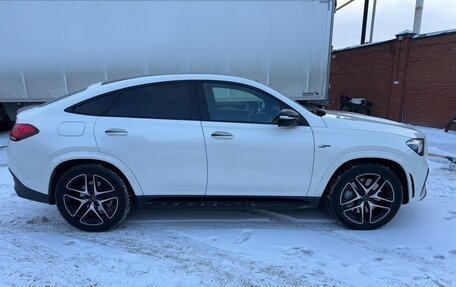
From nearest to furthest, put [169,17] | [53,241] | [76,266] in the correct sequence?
[76,266] < [53,241] < [169,17]

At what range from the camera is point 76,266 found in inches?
118

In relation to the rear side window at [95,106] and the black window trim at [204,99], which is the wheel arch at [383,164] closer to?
the black window trim at [204,99]

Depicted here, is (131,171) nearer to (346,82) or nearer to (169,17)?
(169,17)

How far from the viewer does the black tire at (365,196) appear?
3537 millimetres

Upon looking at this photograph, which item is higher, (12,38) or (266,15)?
(266,15)

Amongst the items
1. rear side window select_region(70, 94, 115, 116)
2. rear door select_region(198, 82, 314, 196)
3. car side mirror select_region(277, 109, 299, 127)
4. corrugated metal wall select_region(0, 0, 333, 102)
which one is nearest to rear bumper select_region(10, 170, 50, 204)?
rear side window select_region(70, 94, 115, 116)

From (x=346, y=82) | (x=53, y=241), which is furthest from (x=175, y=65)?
(x=346, y=82)

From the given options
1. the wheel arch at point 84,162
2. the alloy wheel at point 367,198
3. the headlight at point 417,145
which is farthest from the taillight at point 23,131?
the headlight at point 417,145

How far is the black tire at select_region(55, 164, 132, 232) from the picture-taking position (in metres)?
3.48

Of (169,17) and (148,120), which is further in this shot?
(169,17)

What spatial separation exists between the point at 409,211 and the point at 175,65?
6.14 m

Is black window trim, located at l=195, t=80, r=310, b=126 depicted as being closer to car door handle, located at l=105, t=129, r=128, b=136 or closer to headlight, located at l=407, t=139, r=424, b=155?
car door handle, located at l=105, t=129, r=128, b=136

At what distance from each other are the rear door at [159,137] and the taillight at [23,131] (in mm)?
637

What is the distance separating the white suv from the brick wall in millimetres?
8258
